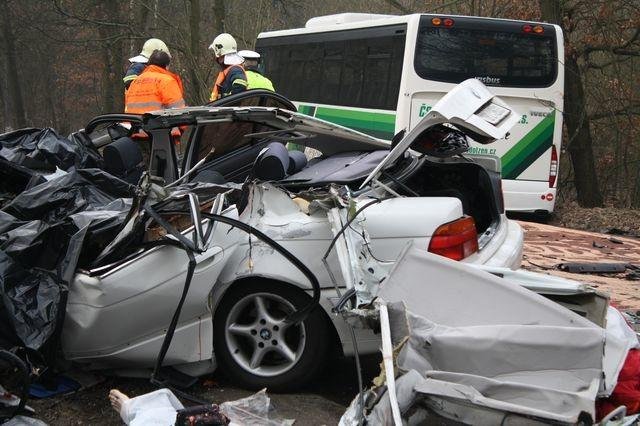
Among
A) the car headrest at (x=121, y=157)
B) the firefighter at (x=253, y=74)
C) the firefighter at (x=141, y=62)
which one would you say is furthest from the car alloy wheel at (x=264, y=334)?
the firefighter at (x=141, y=62)

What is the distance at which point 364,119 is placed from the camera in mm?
11578

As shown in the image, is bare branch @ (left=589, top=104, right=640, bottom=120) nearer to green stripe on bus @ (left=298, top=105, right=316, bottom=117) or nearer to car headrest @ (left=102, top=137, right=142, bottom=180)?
green stripe on bus @ (left=298, top=105, right=316, bottom=117)

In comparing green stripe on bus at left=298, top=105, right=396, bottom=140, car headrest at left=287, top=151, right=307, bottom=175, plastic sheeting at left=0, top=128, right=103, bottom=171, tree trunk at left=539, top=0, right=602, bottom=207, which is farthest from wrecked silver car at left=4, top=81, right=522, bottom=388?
tree trunk at left=539, top=0, right=602, bottom=207

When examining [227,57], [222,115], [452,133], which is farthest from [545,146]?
[222,115]

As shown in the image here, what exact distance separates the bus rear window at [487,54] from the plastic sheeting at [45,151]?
6011 mm

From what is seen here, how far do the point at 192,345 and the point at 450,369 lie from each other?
5.17ft

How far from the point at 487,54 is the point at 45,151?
7.16 meters

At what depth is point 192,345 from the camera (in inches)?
153

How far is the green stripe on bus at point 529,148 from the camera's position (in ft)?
34.2

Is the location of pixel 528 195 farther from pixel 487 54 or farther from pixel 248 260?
pixel 248 260

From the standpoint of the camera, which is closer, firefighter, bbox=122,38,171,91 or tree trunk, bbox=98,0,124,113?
firefighter, bbox=122,38,171,91

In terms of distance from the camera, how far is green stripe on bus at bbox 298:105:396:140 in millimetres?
10806

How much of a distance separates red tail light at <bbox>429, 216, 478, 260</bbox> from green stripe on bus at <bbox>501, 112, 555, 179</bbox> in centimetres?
679

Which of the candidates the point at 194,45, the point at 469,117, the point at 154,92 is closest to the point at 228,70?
the point at 154,92
